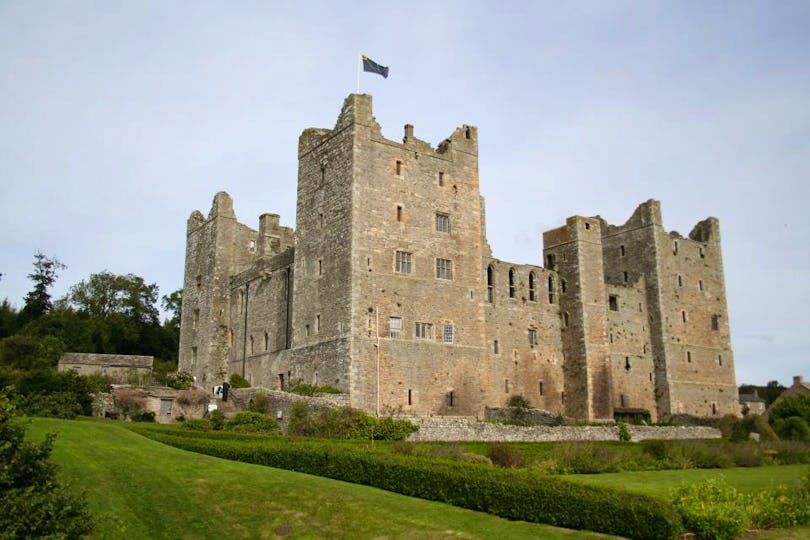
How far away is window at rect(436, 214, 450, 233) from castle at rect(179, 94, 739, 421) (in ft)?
0.21

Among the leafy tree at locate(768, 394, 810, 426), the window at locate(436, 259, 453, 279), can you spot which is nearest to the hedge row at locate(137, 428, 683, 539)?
the window at locate(436, 259, 453, 279)

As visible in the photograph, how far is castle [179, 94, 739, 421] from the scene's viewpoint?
41312mm

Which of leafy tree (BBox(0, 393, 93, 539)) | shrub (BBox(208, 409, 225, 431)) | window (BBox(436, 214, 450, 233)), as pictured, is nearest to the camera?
leafy tree (BBox(0, 393, 93, 539))

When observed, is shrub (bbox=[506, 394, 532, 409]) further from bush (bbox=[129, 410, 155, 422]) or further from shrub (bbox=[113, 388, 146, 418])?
shrub (bbox=[113, 388, 146, 418])

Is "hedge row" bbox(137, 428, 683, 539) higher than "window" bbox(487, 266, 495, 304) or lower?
lower

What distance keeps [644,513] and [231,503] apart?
9.21 metres

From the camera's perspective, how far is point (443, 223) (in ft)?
147

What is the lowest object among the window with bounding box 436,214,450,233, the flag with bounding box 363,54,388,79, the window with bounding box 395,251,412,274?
the window with bounding box 395,251,412,274

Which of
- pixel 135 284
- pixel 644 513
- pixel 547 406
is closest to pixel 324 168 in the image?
pixel 547 406

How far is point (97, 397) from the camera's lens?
41531 mm

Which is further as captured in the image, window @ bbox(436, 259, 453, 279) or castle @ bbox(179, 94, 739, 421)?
window @ bbox(436, 259, 453, 279)

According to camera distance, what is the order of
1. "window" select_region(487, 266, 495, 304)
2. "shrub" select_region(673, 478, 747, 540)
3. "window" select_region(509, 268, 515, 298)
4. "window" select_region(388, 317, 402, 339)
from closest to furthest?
"shrub" select_region(673, 478, 747, 540)
"window" select_region(388, 317, 402, 339)
"window" select_region(487, 266, 495, 304)
"window" select_region(509, 268, 515, 298)

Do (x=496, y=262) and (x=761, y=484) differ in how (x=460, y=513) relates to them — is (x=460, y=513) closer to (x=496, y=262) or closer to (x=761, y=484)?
(x=761, y=484)

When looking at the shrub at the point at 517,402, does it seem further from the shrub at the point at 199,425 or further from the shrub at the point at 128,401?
the shrub at the point at 128,401
